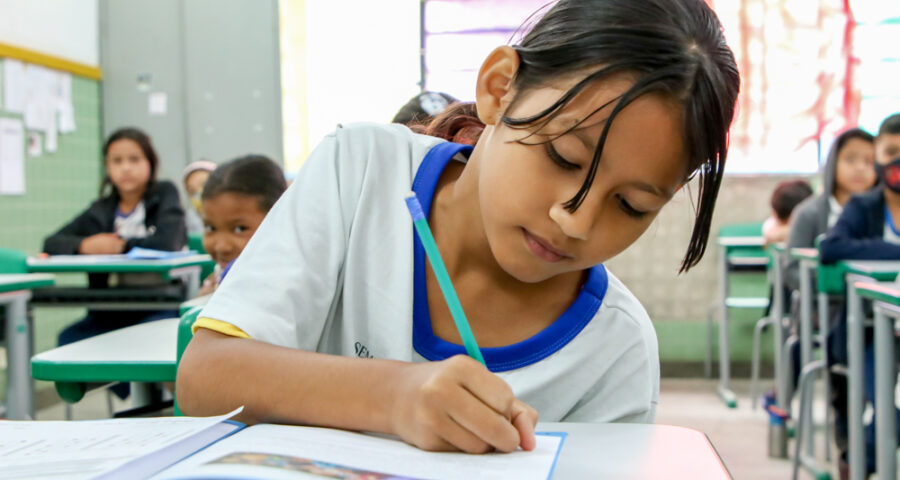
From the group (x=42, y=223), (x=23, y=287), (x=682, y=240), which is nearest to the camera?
(x=23, y=287)

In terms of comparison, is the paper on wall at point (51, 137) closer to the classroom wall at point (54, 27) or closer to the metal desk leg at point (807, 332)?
the classroom wall at point (54, 27)

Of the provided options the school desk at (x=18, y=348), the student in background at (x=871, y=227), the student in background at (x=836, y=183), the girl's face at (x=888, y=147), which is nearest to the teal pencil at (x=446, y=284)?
the school desk at (x=18, y=348)

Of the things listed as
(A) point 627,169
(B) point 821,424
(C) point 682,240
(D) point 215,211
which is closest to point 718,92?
(A) point 627,169

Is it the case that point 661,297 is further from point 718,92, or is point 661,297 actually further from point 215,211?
point 718,92

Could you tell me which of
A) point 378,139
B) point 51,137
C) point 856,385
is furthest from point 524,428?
point 51,137

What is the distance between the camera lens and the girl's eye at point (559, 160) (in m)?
0.66

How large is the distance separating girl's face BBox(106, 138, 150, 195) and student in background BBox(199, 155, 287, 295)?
153 centimetres

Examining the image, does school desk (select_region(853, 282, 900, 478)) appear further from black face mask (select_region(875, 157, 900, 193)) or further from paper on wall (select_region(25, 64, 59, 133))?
paper on wall (select_region(25, 64, 59, 133))

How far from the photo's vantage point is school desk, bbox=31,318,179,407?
62.4 inches

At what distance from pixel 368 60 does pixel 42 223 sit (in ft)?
6.57

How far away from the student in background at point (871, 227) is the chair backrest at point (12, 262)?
276 cm

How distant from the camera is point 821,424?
3.68 meters

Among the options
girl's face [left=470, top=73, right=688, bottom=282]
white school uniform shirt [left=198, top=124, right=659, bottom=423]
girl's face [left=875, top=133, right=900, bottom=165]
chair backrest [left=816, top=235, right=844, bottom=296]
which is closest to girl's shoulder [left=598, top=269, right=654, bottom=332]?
white school uniform shirt [left=198, top=124, right=659, bottom=423]

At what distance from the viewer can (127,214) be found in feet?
12.0
